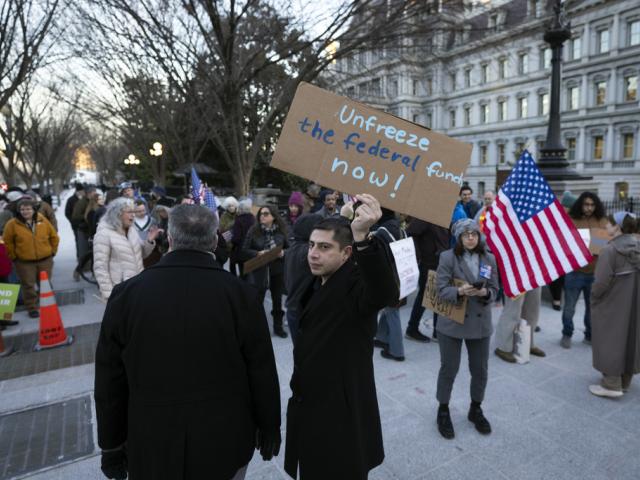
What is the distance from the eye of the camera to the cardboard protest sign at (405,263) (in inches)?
164

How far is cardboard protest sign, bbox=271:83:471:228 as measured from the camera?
2.25 m

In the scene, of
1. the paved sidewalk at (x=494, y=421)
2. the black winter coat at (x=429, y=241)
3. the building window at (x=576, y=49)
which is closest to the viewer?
the paved sidewalk at (x=494, y=421)

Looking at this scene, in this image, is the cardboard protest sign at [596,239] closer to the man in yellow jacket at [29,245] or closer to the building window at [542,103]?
the man in yellow jacket at [29,245]

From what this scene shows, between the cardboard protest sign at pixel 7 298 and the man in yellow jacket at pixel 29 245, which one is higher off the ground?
the man in yellow jacket at pixel 29 245

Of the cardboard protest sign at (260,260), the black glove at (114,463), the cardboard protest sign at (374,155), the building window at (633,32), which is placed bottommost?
the black glove at (114,463)

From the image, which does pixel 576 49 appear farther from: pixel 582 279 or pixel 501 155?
pixel 582 279

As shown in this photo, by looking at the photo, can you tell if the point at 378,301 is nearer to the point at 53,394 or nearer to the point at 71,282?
the point at 53,394

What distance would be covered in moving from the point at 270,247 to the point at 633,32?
139 ft

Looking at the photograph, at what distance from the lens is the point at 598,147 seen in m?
37.7

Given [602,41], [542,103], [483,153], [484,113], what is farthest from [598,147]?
[484,113]

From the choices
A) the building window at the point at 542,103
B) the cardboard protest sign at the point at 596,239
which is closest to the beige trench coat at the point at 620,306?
the cardboard protest sign at the point at 596,239

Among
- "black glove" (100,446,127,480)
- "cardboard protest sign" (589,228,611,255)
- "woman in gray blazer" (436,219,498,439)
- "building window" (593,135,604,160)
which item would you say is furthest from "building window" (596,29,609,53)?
"black glove" (100,446,127,480)

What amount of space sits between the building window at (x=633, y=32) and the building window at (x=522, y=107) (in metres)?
10.2

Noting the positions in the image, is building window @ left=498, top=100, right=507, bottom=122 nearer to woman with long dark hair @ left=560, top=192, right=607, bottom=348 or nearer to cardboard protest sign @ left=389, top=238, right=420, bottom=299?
woman with long dark hair @ left=560, top=192, right=607, bottom=348
